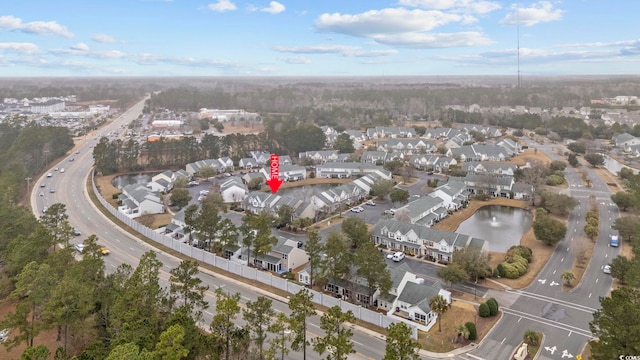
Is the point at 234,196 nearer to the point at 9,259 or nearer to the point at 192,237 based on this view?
the point at 192,237

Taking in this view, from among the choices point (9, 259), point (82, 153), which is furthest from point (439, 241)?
point (82, 153)

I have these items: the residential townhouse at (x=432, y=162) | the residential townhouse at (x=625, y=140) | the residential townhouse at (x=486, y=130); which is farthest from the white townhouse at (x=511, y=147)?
the residential townhouse at (x=625, y=140)

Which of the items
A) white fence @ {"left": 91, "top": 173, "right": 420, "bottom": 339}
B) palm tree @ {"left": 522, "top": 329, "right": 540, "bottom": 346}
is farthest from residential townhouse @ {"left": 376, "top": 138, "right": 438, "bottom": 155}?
palm tree @ {"left": 522, "top": 329, "right": 540, "bottom": 346}

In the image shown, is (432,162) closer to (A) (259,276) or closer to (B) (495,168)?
(B) (495,168)

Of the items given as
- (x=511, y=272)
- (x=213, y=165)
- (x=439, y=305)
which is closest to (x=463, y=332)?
(x=439, y=305)

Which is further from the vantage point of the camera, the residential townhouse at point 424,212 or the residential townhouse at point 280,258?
the residential townhouse at point 424,212

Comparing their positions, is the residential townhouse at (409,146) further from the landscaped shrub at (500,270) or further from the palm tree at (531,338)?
the palm tree at (531,338)
